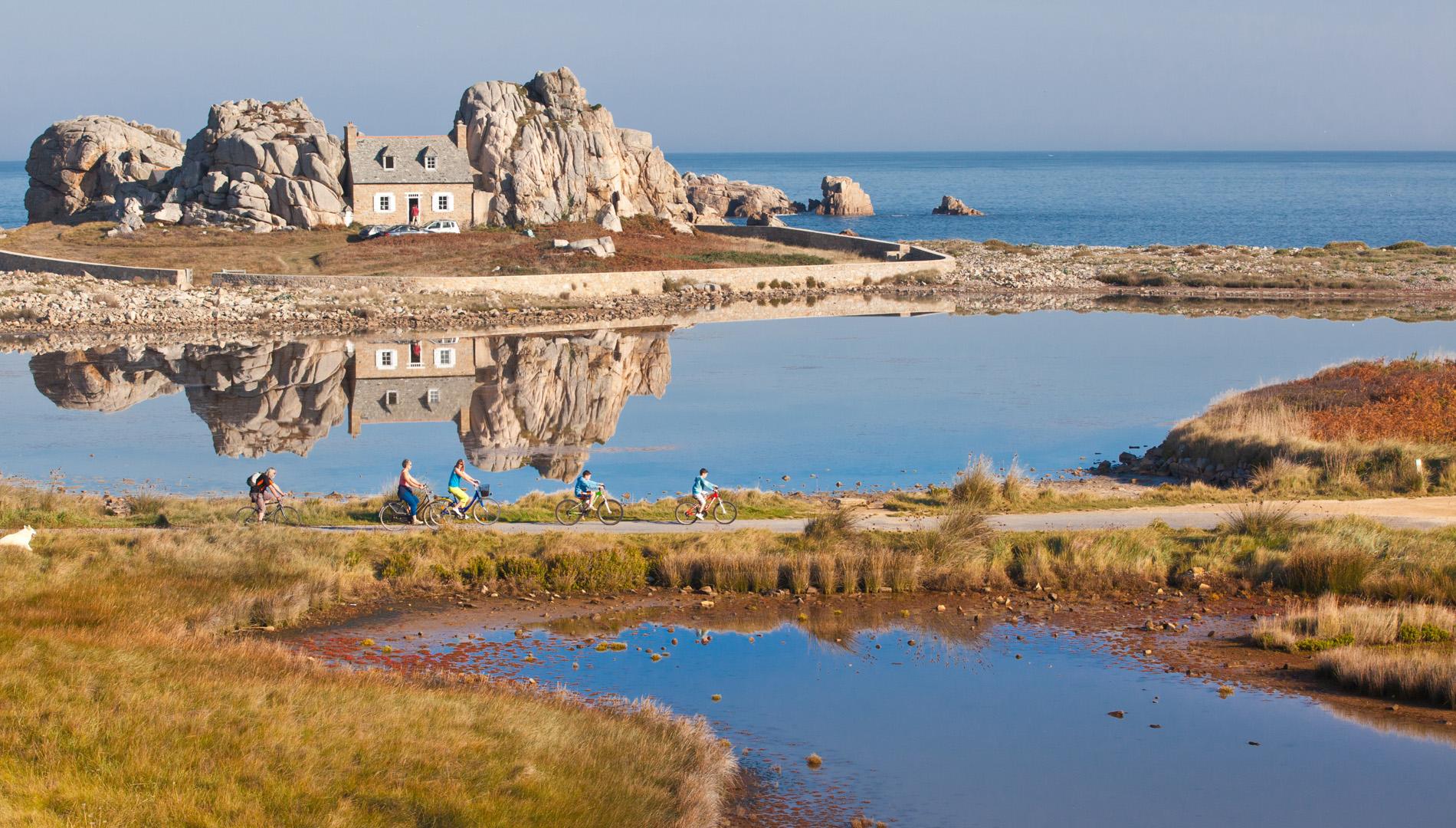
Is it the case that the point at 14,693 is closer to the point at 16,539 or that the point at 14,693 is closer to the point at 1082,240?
the point at 16,539

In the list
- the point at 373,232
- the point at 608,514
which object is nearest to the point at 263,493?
the point at 608,514

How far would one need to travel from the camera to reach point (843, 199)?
18012cm

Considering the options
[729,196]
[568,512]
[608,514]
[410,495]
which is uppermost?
[729,196]

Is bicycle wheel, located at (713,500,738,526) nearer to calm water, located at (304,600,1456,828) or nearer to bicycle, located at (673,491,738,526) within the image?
bicycle, located at (673,491,738,526)

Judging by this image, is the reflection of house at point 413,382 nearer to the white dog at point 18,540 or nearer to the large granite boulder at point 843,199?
the white dog at point 18,540

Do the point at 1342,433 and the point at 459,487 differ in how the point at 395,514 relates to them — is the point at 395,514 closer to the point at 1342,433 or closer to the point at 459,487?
the point at 459,487

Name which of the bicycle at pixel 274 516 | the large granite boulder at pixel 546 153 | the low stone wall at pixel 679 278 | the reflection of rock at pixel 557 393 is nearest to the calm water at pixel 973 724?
the bicycle at pixel 274 516

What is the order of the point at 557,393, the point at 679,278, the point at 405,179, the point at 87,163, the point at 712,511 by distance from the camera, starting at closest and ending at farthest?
the point at 712,511, the point at 557,393, the point at 679,278, the point at 405,179, the point at 87,163

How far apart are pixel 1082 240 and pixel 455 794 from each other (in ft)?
420

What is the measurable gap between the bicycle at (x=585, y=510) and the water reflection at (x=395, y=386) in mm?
6717

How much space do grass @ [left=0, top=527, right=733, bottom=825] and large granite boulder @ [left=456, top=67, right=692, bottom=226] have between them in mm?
61879

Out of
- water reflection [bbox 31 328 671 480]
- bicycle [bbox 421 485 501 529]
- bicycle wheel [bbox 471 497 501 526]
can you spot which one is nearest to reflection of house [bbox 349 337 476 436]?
water reflection [bbox 31 328 671 480]

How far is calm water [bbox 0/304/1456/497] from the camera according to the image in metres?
34.9

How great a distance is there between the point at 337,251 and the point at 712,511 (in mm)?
49717
